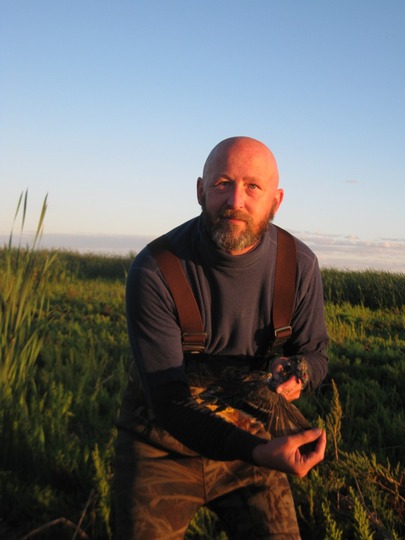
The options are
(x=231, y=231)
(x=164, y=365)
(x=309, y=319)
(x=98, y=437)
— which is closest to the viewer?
(x=164, y=365)

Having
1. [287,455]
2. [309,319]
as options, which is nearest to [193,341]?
[309,319]

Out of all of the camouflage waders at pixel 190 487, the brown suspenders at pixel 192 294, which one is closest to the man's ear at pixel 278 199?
the brown suspenders at pixel 192 294

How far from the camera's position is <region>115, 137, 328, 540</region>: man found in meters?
2.75

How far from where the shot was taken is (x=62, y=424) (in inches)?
186

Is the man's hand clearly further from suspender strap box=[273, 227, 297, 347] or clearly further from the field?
the field

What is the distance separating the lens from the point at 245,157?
3023 millimetres

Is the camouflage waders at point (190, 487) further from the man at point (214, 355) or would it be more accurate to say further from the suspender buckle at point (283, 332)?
the suspender buckle at point (283, 332)

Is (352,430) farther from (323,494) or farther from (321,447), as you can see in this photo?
(321,447)

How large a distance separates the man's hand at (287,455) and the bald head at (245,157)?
1253 millimetres

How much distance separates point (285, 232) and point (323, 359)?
65 cm

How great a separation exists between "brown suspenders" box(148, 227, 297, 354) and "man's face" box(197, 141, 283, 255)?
0.54 ft

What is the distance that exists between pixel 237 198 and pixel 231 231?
16 cm

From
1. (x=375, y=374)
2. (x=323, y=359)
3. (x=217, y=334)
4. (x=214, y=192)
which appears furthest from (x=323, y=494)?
(x=375, y=374)

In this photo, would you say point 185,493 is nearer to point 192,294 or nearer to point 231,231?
point 192,294
